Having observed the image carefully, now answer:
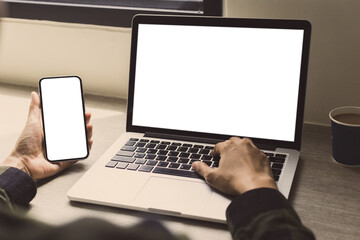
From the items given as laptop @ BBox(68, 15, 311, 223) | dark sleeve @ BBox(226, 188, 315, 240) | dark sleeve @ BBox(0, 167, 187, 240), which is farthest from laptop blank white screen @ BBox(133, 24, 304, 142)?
dark sleeve @ BBox(0, 167, 187, 240)

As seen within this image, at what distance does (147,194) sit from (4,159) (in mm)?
366

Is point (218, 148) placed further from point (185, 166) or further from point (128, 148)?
point (128, 148)

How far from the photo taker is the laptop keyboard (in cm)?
92

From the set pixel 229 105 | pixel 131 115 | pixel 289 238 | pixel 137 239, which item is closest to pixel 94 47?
pixel 131 115

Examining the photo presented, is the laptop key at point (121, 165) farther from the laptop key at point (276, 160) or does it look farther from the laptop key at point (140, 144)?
the laptop key at point (276, 160)

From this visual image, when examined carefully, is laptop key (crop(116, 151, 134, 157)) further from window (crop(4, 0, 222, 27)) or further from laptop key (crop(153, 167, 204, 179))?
window (crop(4, 0, 222, 27))

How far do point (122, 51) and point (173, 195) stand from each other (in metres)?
0.58

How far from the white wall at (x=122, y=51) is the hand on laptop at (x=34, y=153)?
0.35 metres

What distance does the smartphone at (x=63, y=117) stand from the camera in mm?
958

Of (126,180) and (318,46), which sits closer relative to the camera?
(126,180)

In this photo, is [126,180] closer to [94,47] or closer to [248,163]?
[248,163]

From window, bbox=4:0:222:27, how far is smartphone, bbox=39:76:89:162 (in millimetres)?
415

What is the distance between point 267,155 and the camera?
96cm

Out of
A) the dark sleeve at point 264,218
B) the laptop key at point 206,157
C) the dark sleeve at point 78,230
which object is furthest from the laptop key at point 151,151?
the dark sleeve at point 78,230
